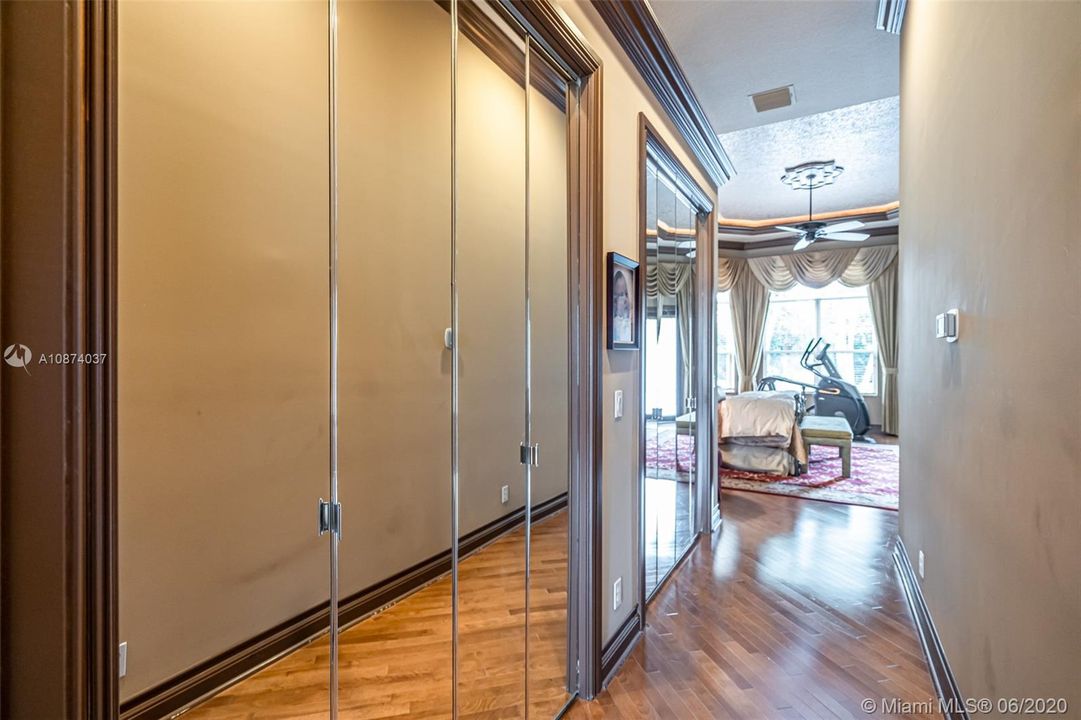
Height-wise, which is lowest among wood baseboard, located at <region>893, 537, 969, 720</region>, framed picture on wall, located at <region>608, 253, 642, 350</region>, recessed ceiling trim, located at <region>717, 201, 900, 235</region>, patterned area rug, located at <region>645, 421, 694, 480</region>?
wood baseboard, located at <region>893, 537, 969, 720</region>

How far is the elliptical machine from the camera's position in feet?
25.8

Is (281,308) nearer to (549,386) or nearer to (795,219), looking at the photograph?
(549,386)

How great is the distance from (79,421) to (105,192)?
30 cm

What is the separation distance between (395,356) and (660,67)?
1.93 m

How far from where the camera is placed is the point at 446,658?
5.96 feet

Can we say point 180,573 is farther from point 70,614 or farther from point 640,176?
point 640,176

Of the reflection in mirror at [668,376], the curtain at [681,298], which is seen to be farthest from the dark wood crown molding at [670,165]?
the curtain at [681,298]

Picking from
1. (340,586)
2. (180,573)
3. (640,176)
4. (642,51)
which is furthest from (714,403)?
(180,573)

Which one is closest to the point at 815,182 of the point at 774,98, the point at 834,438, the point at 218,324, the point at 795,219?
the point at 795,219

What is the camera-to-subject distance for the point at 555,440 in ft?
6.68

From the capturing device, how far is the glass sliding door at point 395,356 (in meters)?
1.59

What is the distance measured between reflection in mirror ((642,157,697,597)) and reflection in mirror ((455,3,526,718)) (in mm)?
878

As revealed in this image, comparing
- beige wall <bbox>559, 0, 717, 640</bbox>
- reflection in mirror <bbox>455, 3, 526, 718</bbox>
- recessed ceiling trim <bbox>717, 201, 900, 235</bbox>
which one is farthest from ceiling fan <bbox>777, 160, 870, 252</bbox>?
reflection in mirror <bbox>455, 3, 526, 718</bbox>

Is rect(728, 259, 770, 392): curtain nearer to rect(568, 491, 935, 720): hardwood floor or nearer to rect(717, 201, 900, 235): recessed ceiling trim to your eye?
rect(717, 201, 900, 235): recessed ceiling trim
